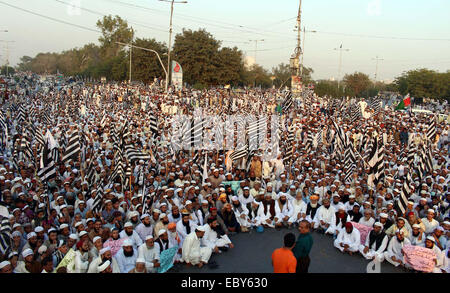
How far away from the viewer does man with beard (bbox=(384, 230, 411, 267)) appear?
19.2 feet

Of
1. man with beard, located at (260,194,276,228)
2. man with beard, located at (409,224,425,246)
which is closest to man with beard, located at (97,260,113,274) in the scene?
man with beard, located at (260,194,276,228)

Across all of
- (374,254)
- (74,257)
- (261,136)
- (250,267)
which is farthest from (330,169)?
(74,257)

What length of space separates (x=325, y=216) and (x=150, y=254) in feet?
11.8

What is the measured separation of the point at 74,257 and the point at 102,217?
5.52ft

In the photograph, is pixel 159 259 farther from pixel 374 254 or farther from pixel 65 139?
pixel 65 139

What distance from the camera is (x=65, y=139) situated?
1136 cm

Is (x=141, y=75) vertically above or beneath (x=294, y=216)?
above

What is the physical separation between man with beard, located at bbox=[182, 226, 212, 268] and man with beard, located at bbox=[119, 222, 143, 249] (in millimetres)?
767

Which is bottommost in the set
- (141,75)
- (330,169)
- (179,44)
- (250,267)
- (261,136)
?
(250,267)

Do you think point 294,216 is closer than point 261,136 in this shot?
Yes

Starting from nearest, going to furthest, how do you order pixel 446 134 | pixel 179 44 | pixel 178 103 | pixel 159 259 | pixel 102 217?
pixel 159 259
pixel 102 217
pixel 446 134
pixel 178 103
pixel 179 44

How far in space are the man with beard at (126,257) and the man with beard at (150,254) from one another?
144 millimetres

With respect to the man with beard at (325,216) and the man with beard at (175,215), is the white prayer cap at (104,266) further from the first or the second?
the man with beard at (325,216)

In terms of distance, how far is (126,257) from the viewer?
5449 mm
